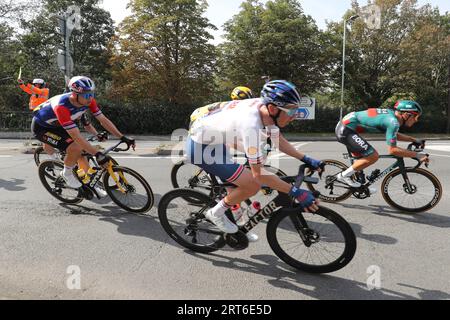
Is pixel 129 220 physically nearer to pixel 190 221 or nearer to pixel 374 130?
pixel 190 221

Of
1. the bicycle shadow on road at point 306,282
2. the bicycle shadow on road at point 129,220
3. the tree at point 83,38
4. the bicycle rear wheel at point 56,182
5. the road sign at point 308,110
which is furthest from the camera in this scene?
the tree at point 83,38

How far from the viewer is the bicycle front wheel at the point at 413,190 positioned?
5191 mm

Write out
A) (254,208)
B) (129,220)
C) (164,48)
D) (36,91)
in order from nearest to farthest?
(254,208)
(129,220)
(36,91)
(164,48)

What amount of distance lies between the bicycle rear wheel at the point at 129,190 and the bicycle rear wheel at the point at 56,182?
2.20 feet

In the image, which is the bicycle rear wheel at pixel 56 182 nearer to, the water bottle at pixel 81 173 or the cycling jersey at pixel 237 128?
the water bottle at pixel 81 173

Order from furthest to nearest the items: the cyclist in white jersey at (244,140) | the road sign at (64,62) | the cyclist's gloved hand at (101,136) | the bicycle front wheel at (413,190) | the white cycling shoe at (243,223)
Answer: the road sign at (64,62) < the cyclist's gloved hand at (101,136) < the bicycle front wheel at (413,190) < the white cycling shoe at (243,223) < the cyclist in white jersey at (244,140)

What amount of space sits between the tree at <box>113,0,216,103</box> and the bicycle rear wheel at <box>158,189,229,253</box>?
60.3 feet

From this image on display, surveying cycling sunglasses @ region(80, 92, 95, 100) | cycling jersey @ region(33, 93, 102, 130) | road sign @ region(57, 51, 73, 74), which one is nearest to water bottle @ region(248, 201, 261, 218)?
cycling jersey @ region(33, 93, 102, 130)

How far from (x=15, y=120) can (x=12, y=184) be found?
51.3 feet

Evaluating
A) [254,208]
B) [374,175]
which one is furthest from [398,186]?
[254,208]

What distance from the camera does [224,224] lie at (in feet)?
11.7

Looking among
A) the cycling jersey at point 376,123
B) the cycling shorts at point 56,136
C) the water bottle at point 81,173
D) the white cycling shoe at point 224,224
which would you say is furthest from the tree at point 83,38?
the white cycling shoe at point 224,224

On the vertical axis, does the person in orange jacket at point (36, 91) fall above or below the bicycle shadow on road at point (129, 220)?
above

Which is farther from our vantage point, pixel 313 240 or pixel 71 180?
pixel 71 180
